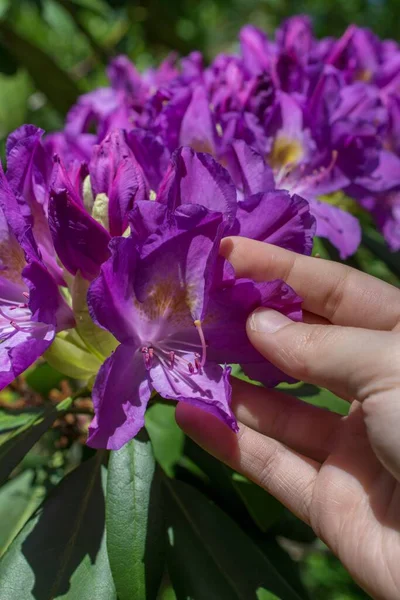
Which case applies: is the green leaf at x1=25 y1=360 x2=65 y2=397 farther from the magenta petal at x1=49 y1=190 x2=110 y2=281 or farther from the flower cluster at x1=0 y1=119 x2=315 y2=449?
the magenta petal at x1=49 y1=190 x2=110 y2=281

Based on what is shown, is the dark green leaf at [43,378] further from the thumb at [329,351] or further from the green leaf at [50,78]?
the green leaf at [50,78]

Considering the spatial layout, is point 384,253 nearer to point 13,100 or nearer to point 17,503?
point 17,503

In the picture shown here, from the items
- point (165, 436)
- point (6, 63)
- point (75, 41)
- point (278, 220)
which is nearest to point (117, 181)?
point (278, 220)

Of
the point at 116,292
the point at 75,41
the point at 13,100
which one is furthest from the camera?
the point at 75,41

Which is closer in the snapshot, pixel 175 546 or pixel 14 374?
pixel 14 374

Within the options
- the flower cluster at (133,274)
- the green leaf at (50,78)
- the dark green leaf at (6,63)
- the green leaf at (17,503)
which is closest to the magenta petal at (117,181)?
the flower cluster at (133,274)

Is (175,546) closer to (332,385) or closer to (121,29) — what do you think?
(332,385)

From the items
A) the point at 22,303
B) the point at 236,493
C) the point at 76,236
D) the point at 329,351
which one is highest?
the point at 76,236

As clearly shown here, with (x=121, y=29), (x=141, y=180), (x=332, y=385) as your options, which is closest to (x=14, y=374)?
(x=141, y=180)
